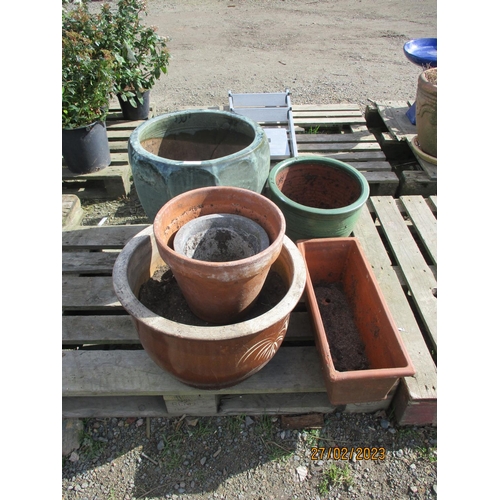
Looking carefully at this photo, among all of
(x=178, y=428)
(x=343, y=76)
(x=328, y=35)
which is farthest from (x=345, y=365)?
(x=328, y=35)

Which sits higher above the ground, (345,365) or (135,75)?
(135,75)

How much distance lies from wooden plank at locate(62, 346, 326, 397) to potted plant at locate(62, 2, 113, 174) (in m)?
1.79

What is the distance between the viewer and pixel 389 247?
2.45m

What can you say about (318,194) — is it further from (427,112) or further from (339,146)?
(427,112)

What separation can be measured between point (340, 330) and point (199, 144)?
139 centimetres

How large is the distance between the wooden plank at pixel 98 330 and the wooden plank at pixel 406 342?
1310 millimetres

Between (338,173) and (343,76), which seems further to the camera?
(343,76)

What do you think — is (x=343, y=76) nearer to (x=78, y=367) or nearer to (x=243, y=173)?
(x=243, y=173)

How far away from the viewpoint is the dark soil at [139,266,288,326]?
1629 mm

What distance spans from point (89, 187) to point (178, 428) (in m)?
2.26

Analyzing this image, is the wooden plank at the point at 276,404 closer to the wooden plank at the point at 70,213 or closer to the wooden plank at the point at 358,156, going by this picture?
the wooden plank at the point at 70,213

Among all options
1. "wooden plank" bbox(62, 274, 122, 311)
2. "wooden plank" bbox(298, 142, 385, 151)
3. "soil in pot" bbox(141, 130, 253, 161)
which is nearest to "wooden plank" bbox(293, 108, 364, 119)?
"wooden plank" bbox(298, 142, 385, 151)

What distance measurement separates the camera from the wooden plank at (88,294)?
1984 mm
